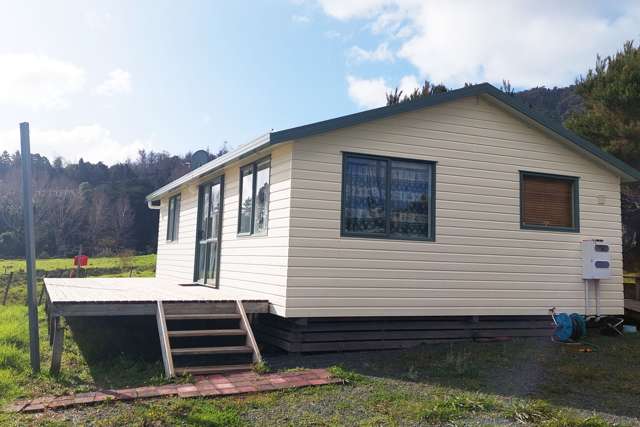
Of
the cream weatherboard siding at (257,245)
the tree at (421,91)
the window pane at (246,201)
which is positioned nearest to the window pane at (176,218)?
the cream weatherboard siding at (257,245)

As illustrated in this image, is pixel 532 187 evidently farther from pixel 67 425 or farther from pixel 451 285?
pixel 67 425

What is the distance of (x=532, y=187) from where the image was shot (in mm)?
8461

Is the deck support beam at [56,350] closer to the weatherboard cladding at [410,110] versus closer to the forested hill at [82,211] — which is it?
the weatherboard cladding at [410,110]

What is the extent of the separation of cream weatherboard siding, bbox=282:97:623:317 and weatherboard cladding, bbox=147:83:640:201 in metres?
0.17

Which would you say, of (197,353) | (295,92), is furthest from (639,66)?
(197,353)

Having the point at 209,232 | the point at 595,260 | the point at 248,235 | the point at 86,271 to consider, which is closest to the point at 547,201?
the point at 595,260

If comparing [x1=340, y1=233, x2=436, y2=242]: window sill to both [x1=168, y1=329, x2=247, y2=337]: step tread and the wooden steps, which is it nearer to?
the wooden steps

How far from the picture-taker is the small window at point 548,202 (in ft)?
27.4

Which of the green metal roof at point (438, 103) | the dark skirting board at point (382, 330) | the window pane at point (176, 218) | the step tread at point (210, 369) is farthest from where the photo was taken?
the window pane at point (176, 218)

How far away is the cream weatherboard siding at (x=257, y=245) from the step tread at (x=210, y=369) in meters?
1.01

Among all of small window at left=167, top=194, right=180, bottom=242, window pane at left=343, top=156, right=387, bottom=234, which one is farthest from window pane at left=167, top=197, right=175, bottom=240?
window pane at left=343, top=156, right=387, bottom=234

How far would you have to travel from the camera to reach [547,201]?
853 cm

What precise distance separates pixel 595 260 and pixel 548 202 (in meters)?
1.10

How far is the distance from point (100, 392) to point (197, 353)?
124 cm
